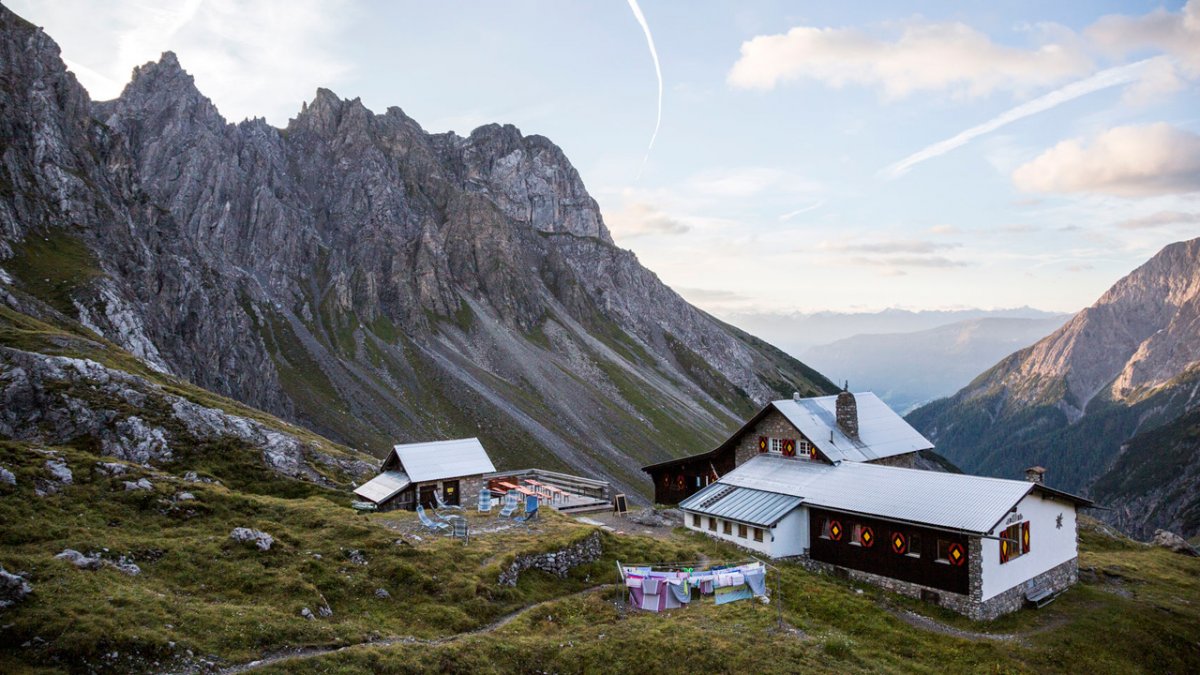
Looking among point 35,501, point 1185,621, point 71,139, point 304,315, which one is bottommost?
point 1185,621

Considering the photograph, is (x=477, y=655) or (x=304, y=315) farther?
(x=304, y=315)

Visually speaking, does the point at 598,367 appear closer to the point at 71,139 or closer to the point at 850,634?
the point at 71,139

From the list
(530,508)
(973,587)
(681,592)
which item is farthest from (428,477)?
(973,587)

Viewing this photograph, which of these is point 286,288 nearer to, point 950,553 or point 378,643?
point 378,643

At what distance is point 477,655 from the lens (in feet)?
69.5

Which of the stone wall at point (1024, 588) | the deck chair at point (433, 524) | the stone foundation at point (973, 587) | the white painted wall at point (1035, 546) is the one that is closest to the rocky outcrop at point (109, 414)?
the deck chair at point (433, 524)

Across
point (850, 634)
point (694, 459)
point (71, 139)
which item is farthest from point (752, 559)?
point (71, 139)

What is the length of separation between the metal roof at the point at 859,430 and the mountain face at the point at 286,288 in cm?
6696

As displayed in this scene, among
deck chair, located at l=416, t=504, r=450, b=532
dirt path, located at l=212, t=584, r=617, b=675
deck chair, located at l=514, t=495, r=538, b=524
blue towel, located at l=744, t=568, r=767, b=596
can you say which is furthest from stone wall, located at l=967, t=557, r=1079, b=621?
deck chair, located at l=416, t=504, r=450, b=532

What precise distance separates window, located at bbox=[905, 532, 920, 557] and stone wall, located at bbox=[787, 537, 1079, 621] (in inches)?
58.1

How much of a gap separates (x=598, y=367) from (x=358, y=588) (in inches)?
5974

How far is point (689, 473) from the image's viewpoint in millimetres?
53781

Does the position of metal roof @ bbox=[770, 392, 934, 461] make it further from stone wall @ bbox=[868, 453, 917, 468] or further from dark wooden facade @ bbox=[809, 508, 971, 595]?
dark wooden facade @ bbox=[809, 508, 971, 595]

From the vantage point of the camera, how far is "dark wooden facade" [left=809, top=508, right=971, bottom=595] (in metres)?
32.2
